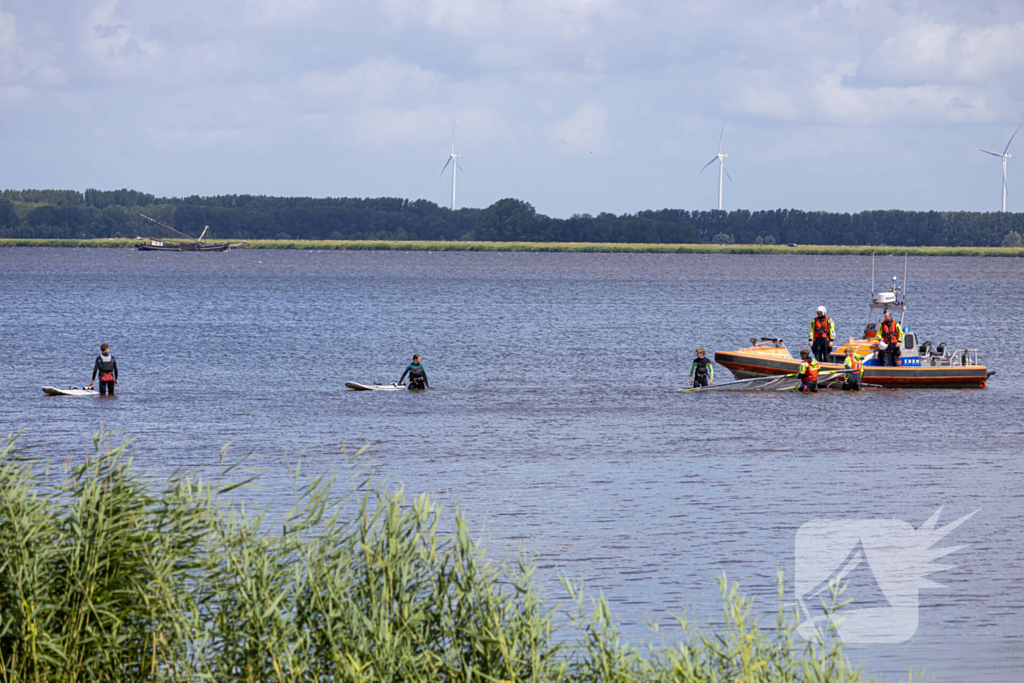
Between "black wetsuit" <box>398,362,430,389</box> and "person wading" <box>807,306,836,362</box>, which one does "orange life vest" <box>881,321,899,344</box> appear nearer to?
"person wading" <box>807,306,836,362</box>

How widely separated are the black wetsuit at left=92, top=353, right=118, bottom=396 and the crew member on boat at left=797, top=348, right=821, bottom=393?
67.7 ft

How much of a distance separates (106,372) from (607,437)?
15.5 m

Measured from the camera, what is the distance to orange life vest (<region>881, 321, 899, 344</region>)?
116 feet

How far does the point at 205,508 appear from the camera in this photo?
32.3 ft

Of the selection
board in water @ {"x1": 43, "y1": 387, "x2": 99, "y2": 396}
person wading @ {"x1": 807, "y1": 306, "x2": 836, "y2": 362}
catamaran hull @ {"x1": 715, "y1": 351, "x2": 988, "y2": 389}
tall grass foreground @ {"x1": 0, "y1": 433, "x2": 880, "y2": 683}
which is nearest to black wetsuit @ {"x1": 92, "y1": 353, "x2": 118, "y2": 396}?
board in water @ {"x1": 43, "y1": 387, "x2": 99, "y2": 396}

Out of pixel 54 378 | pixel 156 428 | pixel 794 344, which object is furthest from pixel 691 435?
pixel 794 344

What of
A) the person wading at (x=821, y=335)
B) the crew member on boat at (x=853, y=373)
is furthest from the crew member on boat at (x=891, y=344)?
the person wading at (x=821, y=335)

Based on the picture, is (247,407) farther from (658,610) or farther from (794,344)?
(794,344)

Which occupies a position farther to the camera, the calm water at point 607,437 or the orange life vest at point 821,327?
the orange life vest at point 821,327

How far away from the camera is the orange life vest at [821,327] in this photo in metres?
36.0

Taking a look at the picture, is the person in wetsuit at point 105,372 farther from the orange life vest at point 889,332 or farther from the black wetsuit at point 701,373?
the orange life vest at point 889,332

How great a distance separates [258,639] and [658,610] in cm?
585

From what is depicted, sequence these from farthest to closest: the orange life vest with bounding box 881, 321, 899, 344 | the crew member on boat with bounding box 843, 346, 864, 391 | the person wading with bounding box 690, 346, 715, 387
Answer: the person wading with bounding box 690, 346, 715, 387, the orange life vest with bounding box 881, 321, 899, 344, the crew member on boat with bounding box 843, 346, 864, 391

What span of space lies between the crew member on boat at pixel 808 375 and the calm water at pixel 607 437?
0.86 meters
